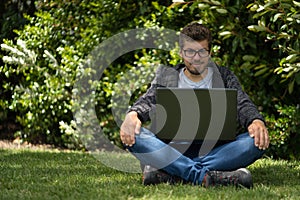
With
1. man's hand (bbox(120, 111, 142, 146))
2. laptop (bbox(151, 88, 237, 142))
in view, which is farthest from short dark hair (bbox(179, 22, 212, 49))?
man's hand (bbox(120, 111, 142, 146))

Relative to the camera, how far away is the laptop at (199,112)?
384cm

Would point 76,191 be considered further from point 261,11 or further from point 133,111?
point 261,11

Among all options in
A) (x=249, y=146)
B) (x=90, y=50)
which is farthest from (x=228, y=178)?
(x=90, y=50)

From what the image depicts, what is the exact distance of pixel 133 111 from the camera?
399cm

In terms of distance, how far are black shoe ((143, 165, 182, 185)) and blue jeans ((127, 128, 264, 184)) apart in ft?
0.11

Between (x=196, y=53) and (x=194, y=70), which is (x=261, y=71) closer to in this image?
(x=194, y=70)

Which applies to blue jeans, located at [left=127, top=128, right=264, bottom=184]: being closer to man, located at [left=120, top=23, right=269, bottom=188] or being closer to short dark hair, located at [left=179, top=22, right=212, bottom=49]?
man, located at [left=120, top=23, right=269, bottom=188]

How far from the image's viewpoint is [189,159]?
396cm

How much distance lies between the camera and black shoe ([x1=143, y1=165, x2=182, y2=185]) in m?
3.92

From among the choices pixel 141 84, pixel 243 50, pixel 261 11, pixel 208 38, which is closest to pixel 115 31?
pixel 141 84

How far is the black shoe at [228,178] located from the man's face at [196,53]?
0.77 m

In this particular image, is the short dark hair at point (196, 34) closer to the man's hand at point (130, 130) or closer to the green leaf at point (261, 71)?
the man's hand at point (130, 130)

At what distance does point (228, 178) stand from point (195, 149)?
0.40 metres

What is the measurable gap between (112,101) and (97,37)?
819 millimetres
